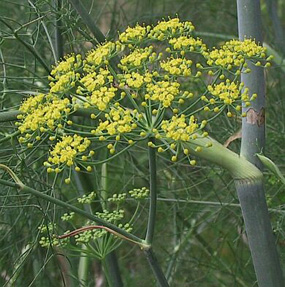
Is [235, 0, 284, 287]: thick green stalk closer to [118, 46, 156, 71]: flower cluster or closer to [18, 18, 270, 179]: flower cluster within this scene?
[18, 18, 270, 179]: flower cluster

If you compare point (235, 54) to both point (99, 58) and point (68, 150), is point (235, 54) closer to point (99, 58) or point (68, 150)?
point (99, 58)

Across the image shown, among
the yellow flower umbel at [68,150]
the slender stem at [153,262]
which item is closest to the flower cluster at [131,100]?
the yellow flower umbel at [68,150]

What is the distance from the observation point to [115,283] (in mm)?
1858

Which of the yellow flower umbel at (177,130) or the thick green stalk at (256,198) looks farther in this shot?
the thick green stalk at (256,198)

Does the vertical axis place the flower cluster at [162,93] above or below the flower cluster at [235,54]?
below

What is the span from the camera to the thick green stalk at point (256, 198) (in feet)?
4.43

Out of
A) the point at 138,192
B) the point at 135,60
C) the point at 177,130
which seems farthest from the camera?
the point at 138,192

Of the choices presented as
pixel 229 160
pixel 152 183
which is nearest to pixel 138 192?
pixel 229 160

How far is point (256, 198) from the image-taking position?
1350mm

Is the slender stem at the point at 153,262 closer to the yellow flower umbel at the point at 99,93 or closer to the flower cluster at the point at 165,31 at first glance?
the yellow flower umbel at the point at 99,93

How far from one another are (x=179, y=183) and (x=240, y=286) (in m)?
0.47

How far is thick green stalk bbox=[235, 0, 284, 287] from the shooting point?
1352 mm

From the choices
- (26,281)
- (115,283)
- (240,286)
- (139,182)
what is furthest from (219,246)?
(115,283)

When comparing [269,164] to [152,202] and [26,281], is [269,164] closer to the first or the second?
[152,202]
